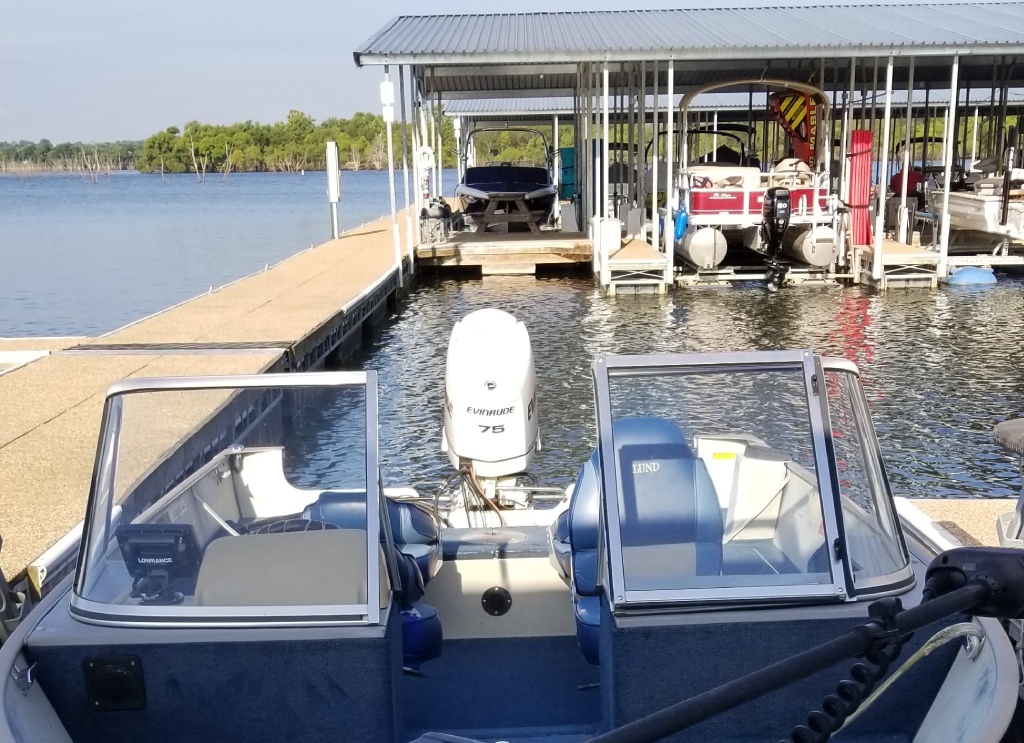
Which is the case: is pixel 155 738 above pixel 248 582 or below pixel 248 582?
below

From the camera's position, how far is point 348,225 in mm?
31859

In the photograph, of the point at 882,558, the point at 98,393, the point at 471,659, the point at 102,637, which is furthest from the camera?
the point at 98,393

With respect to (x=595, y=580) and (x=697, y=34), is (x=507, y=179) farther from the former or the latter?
(x=595, y=580)

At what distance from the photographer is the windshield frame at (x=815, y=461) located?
2672mm

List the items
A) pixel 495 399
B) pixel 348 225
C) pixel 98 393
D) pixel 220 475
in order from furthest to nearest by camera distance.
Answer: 1. pixel 348 225
2. pixel 98 393
3. pixel 495 399
4. pixel 220 475

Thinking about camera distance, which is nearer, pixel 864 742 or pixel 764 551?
pixel 864 742

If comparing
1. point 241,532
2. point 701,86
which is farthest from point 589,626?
point 701,86

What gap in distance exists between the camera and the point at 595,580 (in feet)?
10.1

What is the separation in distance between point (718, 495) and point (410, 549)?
1.04 meters

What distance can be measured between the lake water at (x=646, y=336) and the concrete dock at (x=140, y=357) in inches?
30.4

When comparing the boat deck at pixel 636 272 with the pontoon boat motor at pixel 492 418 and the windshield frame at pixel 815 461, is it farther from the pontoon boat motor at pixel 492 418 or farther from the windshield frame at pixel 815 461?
the windshield frame at pixel 815 461

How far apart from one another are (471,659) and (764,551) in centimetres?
119

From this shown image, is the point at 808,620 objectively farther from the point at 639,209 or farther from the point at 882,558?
the point at 639,209

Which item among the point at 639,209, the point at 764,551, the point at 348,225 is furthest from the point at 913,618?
the point at 348,225
